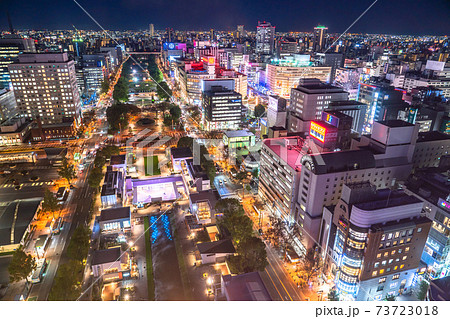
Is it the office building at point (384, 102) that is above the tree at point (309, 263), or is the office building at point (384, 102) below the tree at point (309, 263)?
above

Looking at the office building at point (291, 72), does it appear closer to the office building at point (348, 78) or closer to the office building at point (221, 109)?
the office building at point (348, 78)

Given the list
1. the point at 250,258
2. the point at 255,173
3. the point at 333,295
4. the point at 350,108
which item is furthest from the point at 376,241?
the point at 350,108

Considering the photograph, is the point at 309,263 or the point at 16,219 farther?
the point at 16,219

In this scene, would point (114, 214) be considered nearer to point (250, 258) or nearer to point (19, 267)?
point (19, 267)

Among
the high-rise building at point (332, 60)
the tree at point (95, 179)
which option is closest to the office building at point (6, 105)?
the tree at point (95, 179)

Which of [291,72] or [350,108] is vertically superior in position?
[291,72]

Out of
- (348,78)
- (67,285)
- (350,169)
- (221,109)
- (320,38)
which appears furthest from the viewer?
(320,38)

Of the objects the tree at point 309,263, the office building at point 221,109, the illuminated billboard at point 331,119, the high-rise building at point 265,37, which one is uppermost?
the high-rise building at point 265,37

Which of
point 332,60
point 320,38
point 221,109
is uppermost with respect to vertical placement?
point 320,38
